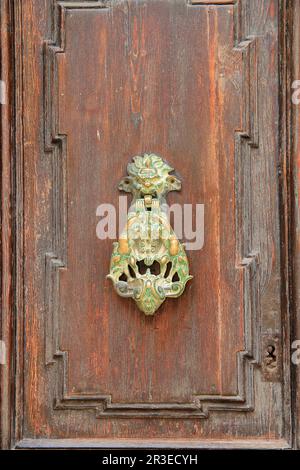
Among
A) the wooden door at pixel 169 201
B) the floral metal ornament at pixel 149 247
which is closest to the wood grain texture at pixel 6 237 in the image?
the wooden door at pixel 169 201

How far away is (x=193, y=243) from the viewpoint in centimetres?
146

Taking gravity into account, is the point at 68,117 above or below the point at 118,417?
above

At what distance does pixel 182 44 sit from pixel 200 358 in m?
0.58

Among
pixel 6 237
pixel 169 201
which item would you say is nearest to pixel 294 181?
pixel 169 201

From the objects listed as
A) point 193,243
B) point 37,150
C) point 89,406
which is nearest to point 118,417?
point 89,406

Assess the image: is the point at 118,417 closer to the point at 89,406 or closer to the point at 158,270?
the point at 89,406

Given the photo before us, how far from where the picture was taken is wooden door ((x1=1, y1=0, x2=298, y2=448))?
1452mm

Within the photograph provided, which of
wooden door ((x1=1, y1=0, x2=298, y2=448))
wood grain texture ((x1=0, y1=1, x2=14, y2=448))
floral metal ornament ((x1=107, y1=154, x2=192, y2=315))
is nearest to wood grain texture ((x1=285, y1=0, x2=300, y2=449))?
wooden door ((x1=1, y1=0, x2=298, y2=448))

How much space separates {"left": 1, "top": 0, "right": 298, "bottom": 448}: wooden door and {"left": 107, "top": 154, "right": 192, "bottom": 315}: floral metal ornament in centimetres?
3

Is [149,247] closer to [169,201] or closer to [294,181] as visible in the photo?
[169,201]

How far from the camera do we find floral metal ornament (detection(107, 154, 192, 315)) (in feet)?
4.70

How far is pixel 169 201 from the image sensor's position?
1458 millimetres

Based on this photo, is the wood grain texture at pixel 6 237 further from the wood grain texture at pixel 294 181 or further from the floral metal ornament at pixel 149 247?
the wood grain texture at pixel 294 181

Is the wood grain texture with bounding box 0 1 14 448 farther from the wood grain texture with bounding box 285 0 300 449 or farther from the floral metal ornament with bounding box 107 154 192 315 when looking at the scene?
the wood grain texture with bounding box 285 0 300 449
